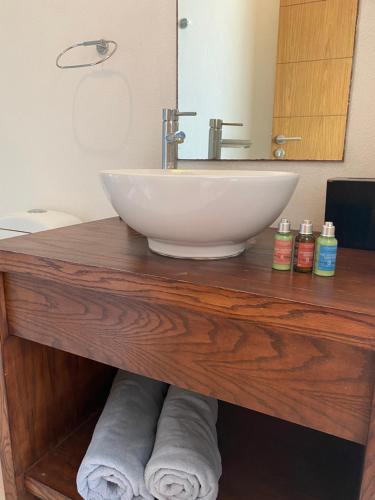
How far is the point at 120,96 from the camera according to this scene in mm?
1128

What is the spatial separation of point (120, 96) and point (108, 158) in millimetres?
192

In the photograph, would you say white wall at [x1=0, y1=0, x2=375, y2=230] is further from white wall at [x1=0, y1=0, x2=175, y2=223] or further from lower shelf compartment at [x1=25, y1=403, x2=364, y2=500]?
lower shelf compartment at [x1=25, y1=403, x2=364, y2=500]

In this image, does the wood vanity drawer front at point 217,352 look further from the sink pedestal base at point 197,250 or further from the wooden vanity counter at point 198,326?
the sink pedestal base at point 197,250

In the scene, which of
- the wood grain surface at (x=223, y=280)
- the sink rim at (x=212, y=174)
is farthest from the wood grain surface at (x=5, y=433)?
the sink rim at (x=212, y=174)

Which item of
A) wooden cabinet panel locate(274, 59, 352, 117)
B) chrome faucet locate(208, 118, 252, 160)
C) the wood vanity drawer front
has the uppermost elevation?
wooden cabinet panel locate(274, 59, 352, 117)

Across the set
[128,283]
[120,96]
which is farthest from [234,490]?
[120,96]

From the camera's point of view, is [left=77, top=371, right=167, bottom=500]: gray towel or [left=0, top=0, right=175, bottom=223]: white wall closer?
[left=77, top=371, right=167, bottom=500]: gray towel

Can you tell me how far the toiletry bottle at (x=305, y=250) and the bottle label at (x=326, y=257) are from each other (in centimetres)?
1

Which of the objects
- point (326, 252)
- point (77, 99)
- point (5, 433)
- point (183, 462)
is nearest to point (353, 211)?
point (326, 252)

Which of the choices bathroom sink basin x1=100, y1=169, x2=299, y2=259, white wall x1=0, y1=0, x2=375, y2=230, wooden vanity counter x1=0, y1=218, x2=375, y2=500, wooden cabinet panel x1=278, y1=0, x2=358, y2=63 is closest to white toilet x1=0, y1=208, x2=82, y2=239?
white wall x1=0, y1=0, x2=375, y2=230

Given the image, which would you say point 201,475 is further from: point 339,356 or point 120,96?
point 120,96

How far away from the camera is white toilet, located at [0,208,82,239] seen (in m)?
1.21

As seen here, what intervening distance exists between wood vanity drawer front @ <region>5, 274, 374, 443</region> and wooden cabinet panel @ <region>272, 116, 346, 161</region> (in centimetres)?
54

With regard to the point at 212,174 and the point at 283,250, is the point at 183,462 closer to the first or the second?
the point at 283,250
